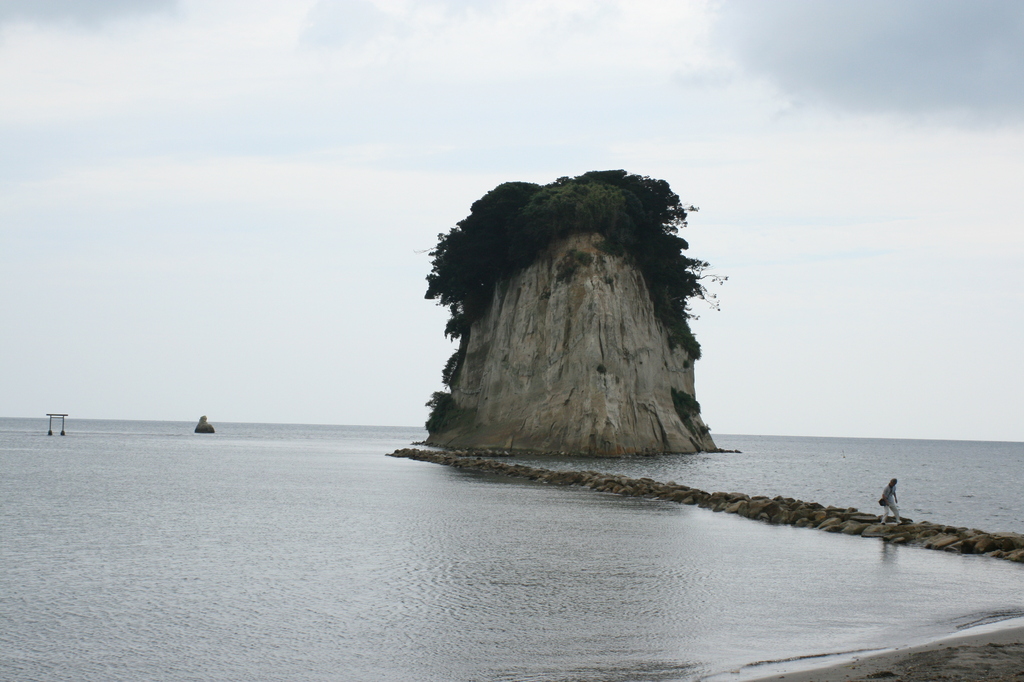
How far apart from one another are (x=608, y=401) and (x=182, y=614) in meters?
58.5

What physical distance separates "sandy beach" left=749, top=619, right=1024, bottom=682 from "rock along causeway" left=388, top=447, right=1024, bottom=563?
11.7 m

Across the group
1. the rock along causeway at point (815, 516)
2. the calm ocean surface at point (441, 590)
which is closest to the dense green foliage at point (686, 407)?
the rock along causeway at point (815, 516)

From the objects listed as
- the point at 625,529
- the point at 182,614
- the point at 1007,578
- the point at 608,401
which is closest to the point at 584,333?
the point at 608,401

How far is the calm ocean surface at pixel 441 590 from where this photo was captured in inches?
453

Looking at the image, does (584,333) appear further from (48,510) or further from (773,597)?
(773,597)

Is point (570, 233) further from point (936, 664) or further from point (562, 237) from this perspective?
point (936, 664)

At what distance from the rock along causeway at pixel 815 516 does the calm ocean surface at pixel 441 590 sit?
44.6 inches

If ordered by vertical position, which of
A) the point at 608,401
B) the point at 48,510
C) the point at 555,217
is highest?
the point at 555,217

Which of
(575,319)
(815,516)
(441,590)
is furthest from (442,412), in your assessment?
(441,590)

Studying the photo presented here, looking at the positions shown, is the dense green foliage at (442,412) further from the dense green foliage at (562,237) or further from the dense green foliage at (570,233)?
the dense green foliage at (570,233)

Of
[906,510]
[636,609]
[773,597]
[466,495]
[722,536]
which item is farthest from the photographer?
[906,510]

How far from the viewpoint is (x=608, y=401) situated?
233ft

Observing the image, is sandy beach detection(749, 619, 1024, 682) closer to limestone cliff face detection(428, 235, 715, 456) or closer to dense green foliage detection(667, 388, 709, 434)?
limestone cliff face detection(428, 235, 715, 456)

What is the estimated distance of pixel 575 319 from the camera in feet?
238
